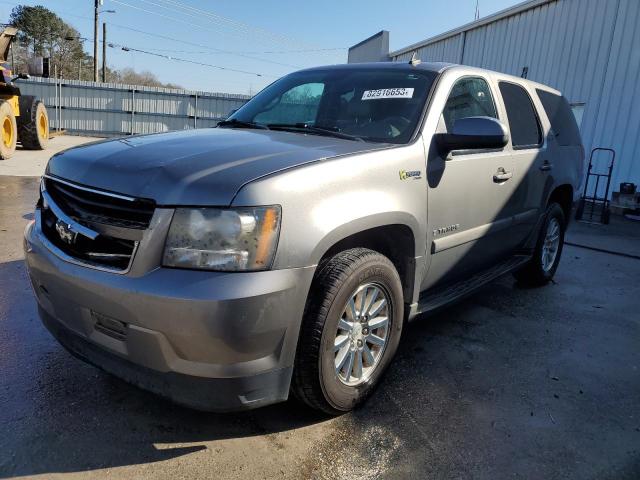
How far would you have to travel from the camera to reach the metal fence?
21.9 metres

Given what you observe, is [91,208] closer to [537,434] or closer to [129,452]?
[129,452]

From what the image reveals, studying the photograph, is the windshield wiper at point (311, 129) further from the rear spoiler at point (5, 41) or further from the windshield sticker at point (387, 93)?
the rear spoiler at point (5, 41)

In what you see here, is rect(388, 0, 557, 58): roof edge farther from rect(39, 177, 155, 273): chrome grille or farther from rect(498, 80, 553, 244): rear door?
rect(39, 177, 155, 273): chrome grille

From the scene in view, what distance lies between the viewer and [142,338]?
202 cm

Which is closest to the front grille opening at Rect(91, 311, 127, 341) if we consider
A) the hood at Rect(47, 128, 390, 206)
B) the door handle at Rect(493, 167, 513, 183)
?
the hood at Rect(47, 128, 390, 206)

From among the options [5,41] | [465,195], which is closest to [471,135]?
[465,195]

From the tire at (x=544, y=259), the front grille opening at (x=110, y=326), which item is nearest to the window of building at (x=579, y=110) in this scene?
the tire at (x=544, y=259)

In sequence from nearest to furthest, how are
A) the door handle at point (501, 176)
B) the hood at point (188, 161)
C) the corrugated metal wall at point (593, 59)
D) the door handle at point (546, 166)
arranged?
the hood at point (188, 161) < the door handle at point (501, 176) < the door handle at point (546, 166) < the corrugated metal wall at point (593, 59)

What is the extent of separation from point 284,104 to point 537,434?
2585 mm

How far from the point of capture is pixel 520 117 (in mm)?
4113

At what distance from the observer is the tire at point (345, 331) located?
228 cm

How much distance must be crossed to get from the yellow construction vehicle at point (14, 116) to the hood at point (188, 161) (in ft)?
35.2

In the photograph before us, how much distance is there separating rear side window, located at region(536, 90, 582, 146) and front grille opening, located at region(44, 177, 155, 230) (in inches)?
150

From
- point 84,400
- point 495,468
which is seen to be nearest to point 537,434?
point 495,468
